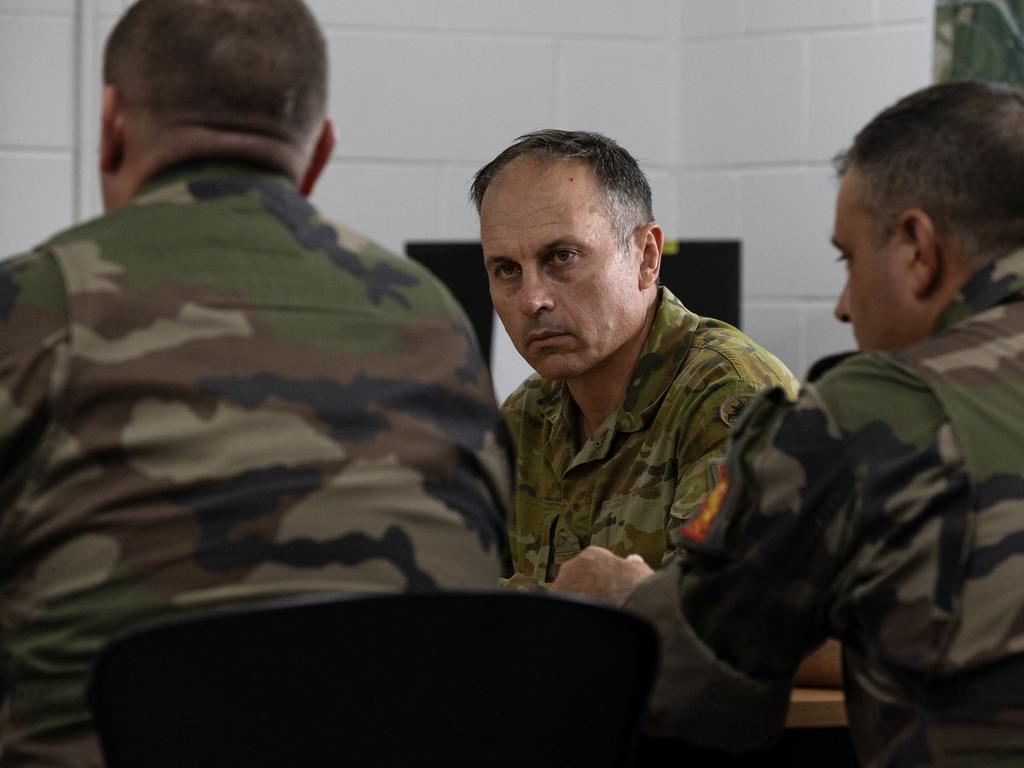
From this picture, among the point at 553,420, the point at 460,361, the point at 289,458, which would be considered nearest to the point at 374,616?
the point at 289,458

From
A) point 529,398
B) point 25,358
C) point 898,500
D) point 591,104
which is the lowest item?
point 529,398

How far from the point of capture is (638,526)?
2.10 meters

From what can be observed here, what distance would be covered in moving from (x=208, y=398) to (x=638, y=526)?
3.43 ft

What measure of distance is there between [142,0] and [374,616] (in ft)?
2.16

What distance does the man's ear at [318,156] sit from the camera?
54.9 inches

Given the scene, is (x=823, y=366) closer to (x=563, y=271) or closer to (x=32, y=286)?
(x=32, y=286)

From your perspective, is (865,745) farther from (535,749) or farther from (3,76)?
(3,76)

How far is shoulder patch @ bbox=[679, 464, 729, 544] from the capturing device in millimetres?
1307

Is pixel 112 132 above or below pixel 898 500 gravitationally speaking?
above

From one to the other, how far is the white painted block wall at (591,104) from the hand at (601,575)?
2.12 metres

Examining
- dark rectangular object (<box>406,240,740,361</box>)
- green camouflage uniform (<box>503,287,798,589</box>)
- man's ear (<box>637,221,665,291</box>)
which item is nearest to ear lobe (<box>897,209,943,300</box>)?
green camouflage uniform (<box>503,287,798,589</box>)

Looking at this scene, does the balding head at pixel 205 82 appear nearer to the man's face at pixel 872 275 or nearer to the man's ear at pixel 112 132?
the man's ear at pixel 112 132

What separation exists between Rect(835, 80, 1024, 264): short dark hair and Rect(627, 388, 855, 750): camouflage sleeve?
0.66 feet

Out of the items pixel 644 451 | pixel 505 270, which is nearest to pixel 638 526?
pixel 644 451
